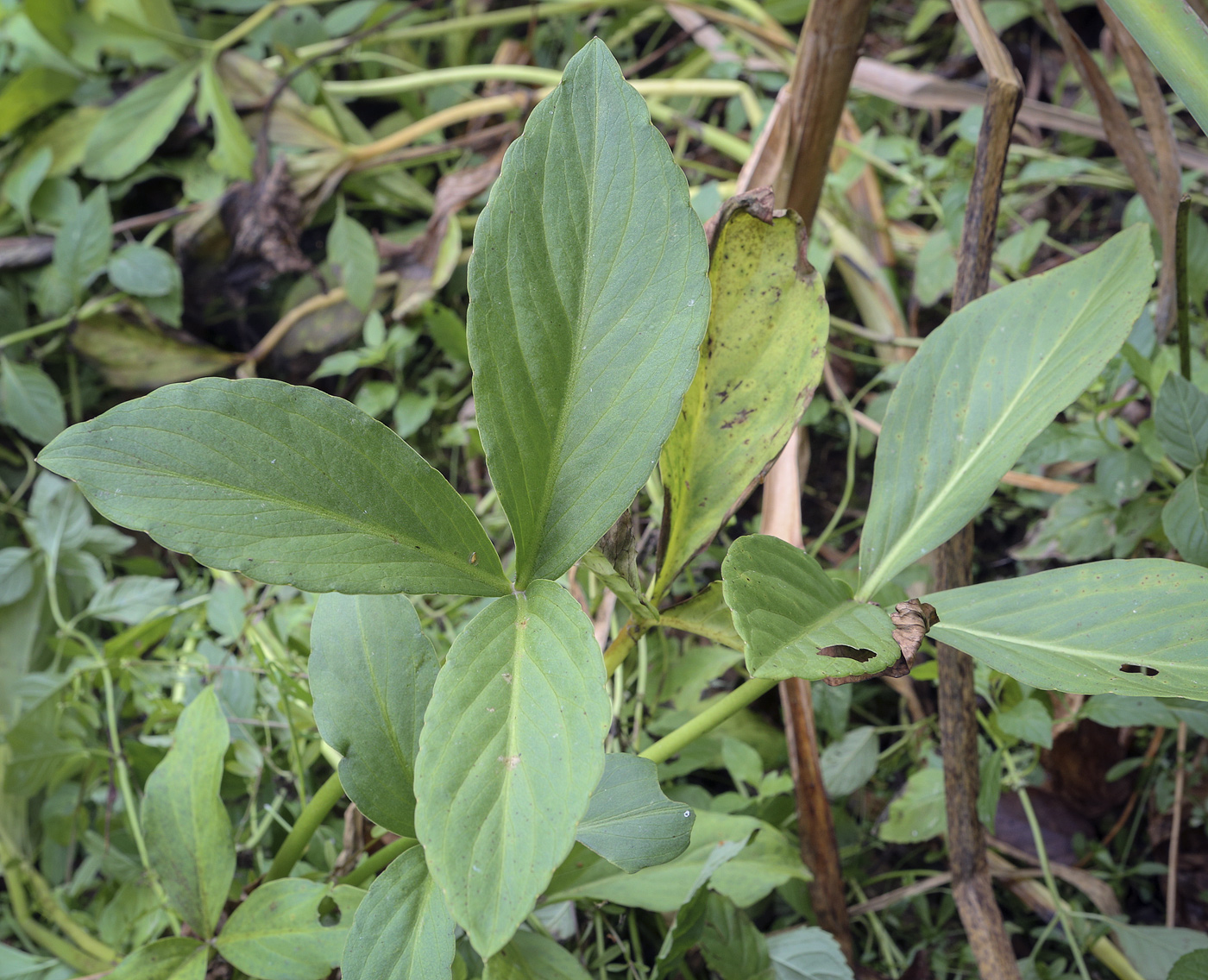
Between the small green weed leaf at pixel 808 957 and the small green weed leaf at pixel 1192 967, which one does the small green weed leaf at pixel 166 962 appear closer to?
the small green weed leaf at pixel 808 957

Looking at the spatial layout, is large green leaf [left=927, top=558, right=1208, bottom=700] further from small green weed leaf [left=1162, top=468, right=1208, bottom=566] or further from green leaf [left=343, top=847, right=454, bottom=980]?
green leaf [left=343, top=847, right=454, bottom=980]

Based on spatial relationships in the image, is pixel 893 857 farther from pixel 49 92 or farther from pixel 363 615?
pixel 49 92

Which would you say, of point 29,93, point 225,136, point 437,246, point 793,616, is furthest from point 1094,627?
point 29,93

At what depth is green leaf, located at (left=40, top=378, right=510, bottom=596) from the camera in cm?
39

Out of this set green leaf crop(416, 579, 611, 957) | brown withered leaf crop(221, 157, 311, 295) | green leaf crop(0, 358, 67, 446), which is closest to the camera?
green leaf crop(416, 579, 611, 957)

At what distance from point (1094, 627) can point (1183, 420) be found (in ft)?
1.00

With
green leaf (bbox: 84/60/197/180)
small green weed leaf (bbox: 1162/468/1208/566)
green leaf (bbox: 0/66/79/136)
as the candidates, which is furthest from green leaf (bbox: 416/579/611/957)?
green leaf (bbox: 0/66/79/136)

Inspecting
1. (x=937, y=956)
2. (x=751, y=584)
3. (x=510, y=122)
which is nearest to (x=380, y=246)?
(x=510, y=122)

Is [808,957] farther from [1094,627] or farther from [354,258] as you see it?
[354,258]

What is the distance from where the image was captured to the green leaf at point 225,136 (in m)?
1.28

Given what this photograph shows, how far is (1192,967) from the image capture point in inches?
21.0

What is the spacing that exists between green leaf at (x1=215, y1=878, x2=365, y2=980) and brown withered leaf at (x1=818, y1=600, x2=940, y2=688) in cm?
35

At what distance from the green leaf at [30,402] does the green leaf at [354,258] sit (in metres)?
0.46

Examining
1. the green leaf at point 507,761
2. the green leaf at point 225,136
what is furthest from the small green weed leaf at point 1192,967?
the green leaf at point 225,136
